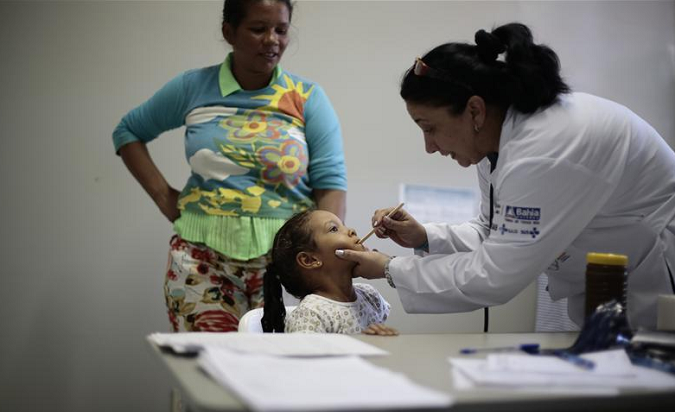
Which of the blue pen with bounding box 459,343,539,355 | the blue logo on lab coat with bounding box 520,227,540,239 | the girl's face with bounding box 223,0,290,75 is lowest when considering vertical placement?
the blue pen with bounding box 459,343,539,355

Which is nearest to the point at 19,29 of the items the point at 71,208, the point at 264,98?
the point at 71,208

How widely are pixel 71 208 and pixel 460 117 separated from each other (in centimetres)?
185

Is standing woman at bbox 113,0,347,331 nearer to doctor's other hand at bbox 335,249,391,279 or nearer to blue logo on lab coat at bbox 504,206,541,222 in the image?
doctor's other hand at bbox 335,249,391,279

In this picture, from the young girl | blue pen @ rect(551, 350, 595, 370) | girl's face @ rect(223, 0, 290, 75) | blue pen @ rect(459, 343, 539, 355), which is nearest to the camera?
blue pen @ rect(551, 350, 595, 370)

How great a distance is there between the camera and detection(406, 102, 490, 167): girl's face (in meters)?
1.79

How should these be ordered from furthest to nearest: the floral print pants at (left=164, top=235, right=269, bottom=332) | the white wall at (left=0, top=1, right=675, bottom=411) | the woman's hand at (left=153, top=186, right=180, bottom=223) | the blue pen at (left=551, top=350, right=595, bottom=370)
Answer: the white wall at (left=0, top=1, right=675, bottom=411)
the woman's hand at (left=153, top=186, right=180, bottom=223)
the floral print pants at (left=164, top=235, right=269, bottom=332)
the blue pen at (left=551, top=350, right=595, bottom=370)

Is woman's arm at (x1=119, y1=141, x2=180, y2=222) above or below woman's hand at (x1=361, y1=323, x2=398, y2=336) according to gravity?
above

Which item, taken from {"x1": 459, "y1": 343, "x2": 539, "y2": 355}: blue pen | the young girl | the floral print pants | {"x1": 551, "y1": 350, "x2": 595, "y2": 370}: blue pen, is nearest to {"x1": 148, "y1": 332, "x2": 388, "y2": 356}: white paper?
{"x1": 459, "y1": 343, "x2": 539, "y2": 355}: blue pen

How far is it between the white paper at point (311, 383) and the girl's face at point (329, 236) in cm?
89

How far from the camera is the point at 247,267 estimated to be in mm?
2213

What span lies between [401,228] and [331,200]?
0.39 metres

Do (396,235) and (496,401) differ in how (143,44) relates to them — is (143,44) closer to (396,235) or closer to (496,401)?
(396,235)

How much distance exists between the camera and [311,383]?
2.97 feet

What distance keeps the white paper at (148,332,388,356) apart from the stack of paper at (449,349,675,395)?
18 centimetres
